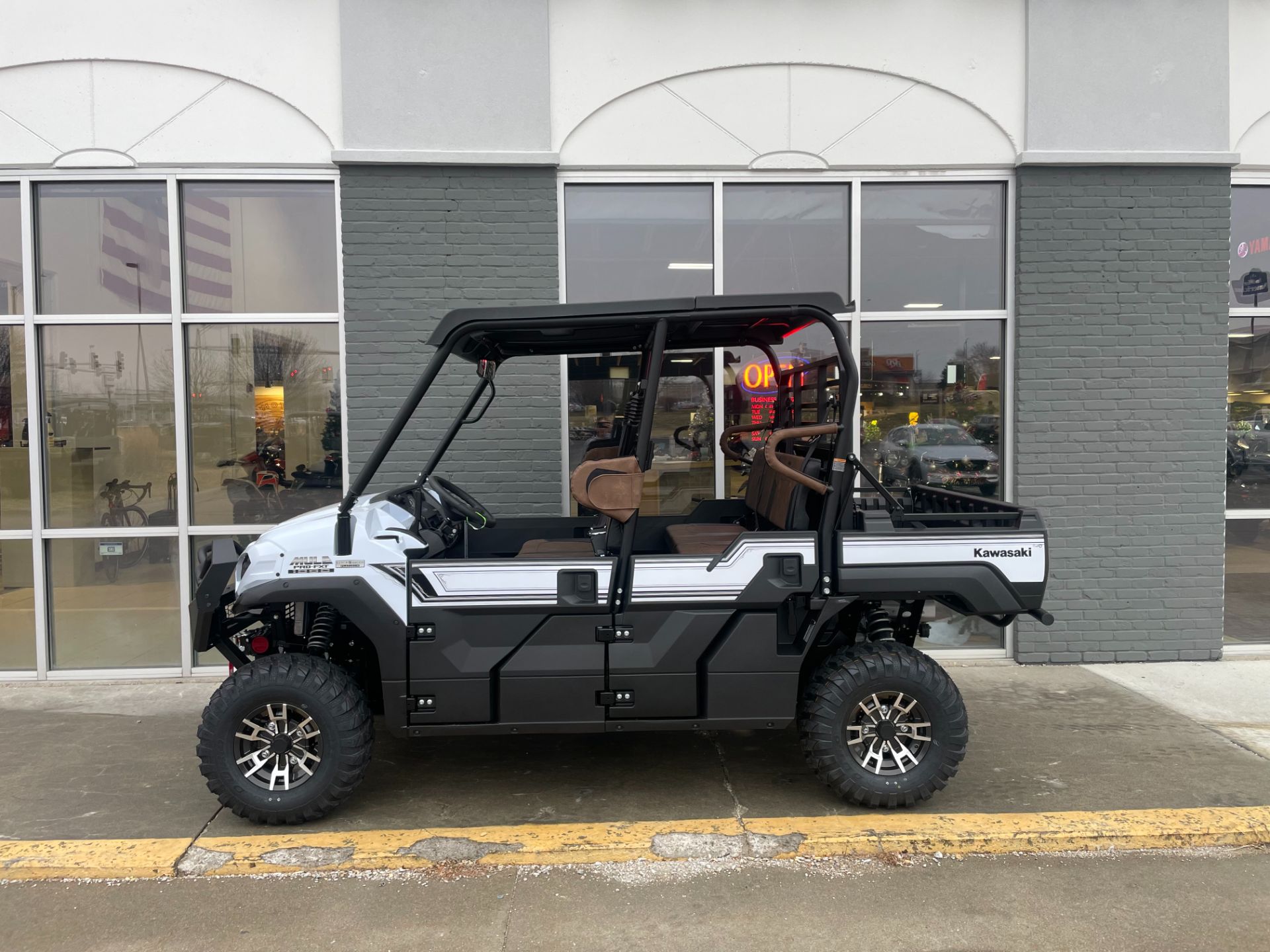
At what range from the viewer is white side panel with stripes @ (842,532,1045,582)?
4.06 meters

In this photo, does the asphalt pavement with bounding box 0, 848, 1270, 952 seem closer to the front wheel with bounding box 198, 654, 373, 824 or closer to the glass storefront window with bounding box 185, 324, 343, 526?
the front wheel with bounding box 198, 654, 373, 824

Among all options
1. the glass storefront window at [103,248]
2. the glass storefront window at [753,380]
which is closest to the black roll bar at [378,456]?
the glass storefront window at [753,380]

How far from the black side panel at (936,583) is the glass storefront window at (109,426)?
4797mm

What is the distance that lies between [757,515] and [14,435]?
16.8ft

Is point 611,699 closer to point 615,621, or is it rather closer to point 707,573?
point 615,621

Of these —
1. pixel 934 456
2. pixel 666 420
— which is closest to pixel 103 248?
pixel 666 420

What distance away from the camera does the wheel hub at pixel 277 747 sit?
393 centimetres

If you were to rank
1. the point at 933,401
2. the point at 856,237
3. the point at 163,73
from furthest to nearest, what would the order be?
the point at 933,401 → the point at 856,237 → the point at 163,73

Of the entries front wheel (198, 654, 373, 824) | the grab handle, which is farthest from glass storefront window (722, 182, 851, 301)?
front wheel (198, 654, 373, 824)

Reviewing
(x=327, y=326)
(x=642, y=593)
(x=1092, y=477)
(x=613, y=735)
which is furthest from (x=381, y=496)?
(x=1092, y=477)

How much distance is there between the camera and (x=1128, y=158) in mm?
6387

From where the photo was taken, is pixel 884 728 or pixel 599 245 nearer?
pixel 884 728

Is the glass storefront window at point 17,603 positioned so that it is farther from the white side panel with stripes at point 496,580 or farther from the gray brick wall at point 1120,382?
the gray brick wall at point 1120,382

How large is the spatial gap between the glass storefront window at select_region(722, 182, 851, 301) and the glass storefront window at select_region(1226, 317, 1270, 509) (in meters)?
2.87
